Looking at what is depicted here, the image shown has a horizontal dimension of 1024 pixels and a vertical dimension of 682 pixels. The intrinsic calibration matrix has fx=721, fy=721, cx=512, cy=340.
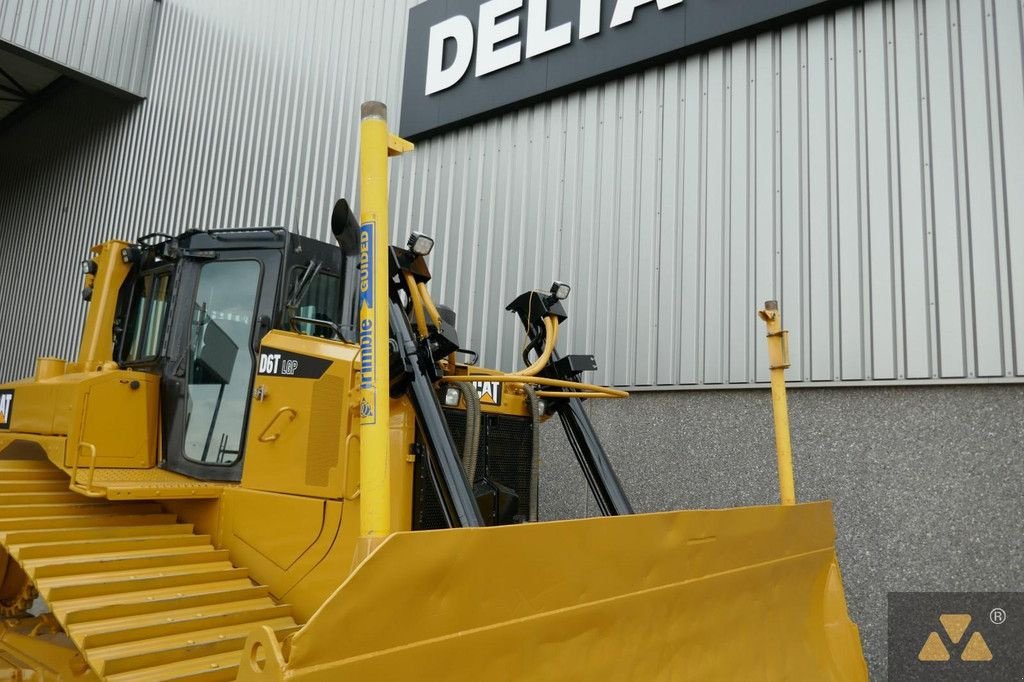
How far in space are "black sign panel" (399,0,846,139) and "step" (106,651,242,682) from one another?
236 inches

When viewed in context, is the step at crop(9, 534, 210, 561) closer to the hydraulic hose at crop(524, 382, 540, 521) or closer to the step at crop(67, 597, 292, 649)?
the step at crop(67, 597, 292, 649)

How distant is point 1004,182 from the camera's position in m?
4.99

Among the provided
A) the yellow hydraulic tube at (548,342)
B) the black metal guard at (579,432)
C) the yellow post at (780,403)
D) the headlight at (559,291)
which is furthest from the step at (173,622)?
the yellow post at (780,403)

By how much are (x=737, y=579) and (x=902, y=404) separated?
2636 mm

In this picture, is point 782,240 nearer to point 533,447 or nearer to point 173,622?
point 533,447

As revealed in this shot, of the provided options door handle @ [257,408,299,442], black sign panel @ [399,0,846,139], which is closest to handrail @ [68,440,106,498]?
door handle @ [257,408,299,442]

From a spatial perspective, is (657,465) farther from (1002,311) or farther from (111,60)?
(111,60)

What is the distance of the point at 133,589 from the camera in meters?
3.07

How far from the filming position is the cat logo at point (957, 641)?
4766 millimetres

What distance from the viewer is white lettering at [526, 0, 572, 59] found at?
7.26 m

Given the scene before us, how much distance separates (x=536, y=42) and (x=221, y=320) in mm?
4883

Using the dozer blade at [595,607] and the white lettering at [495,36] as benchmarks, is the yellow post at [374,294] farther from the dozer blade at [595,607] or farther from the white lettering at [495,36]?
the white lettering at [495,36]

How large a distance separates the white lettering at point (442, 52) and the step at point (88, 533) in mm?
6003
